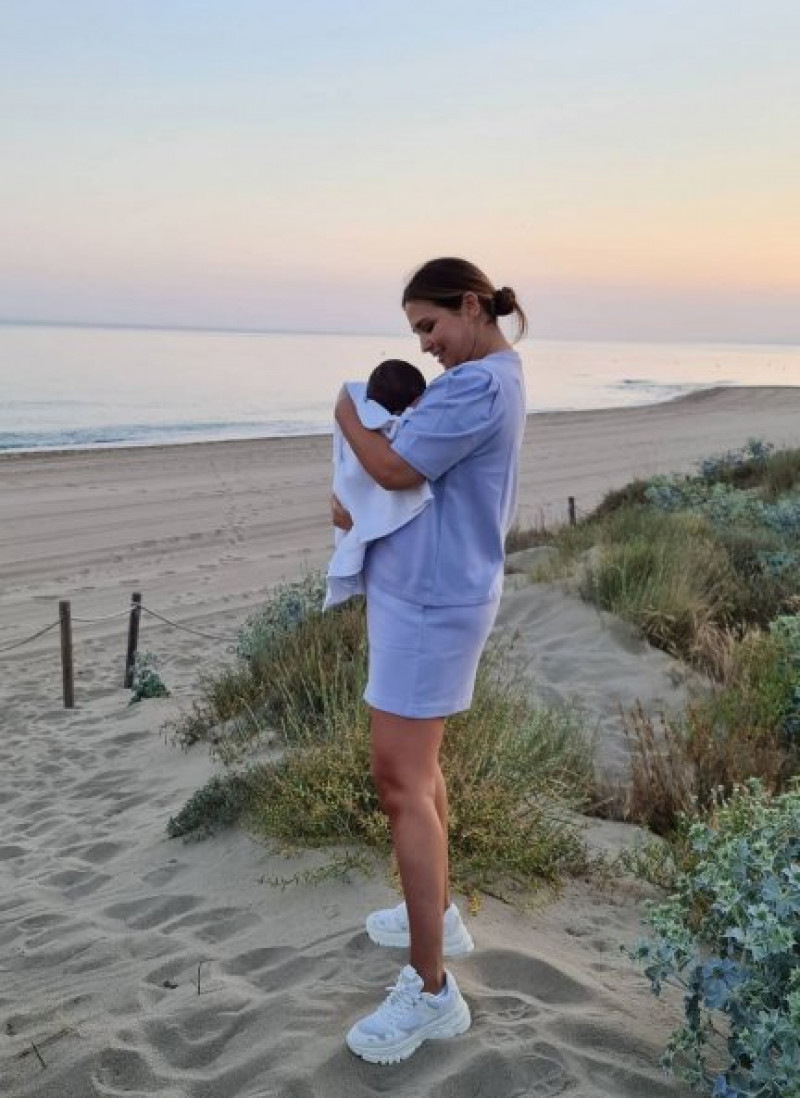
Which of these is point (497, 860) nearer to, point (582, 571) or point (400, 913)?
point (400, 913)

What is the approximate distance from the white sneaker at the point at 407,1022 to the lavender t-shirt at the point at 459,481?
3.09 feet

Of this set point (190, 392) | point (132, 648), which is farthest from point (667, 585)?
point (190, 392)

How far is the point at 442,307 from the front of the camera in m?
2.55

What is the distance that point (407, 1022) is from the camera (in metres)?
2.54

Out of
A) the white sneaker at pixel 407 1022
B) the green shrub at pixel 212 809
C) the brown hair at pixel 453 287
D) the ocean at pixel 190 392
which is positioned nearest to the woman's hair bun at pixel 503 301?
the brown hair at pixel 453 287

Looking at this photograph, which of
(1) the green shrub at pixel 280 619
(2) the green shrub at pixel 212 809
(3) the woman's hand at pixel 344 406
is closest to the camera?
(3) the woman's hand at pixel 344 406

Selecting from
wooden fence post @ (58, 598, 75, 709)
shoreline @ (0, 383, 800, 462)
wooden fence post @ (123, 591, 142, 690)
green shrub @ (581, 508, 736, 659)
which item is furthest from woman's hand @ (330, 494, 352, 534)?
shoreline @ (0, 383, 800, 462)

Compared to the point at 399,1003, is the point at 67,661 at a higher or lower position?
lower

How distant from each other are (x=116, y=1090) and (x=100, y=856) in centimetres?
205

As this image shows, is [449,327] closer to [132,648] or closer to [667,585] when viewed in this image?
[667,585]

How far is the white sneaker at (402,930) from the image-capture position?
2.93 m

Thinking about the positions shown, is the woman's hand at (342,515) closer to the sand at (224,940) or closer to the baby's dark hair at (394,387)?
the baby's dark hair at (394,387)

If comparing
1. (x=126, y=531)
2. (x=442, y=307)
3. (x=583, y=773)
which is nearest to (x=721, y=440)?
(x=126, y=531)

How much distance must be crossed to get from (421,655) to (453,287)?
87 cm
